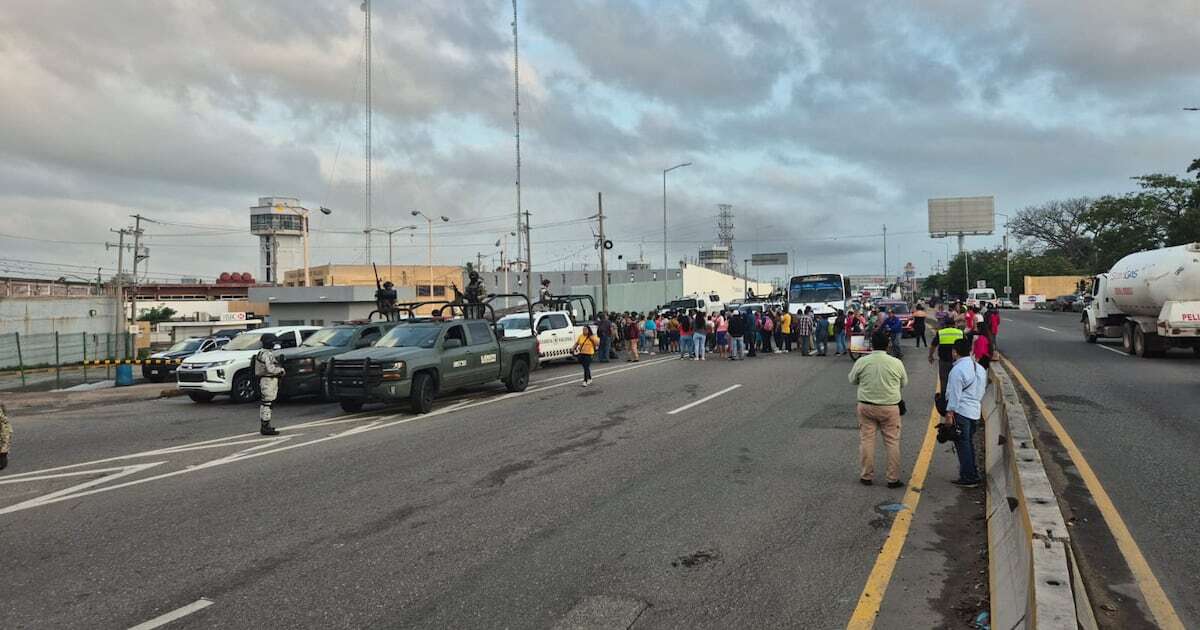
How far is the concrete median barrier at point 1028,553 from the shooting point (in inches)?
154

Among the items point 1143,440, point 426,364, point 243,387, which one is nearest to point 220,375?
point 243,387

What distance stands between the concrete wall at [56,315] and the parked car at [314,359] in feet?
108

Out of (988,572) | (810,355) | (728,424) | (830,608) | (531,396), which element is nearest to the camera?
(830,608)

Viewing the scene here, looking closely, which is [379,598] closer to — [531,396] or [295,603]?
[295,603]

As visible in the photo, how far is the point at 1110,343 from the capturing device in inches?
1102

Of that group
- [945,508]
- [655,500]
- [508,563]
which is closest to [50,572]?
[508,563]

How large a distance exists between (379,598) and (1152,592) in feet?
16.3

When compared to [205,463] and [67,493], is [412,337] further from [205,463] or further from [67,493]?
[67,493]

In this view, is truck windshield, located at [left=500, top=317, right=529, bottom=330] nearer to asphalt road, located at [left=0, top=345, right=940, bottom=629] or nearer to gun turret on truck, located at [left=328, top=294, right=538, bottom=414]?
gun turret on truck, located at [left=328, top=294, right=538, bottom=414]

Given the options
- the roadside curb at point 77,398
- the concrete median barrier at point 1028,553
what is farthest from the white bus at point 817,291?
the concrete median barrier at point 1028,553

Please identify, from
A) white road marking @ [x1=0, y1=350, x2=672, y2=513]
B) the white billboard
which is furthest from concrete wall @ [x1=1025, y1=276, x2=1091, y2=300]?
white road marking @ [x1=0, y1=350, x2=672, y2=513]

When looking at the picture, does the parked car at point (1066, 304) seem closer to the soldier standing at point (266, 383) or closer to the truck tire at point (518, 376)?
the truck tire at point (518, 376)

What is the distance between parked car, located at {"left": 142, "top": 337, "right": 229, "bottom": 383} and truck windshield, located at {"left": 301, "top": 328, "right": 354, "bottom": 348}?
6256 millimetres

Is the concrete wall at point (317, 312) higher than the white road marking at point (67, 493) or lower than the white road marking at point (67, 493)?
higher
